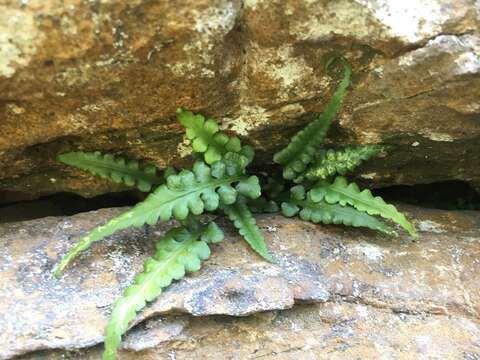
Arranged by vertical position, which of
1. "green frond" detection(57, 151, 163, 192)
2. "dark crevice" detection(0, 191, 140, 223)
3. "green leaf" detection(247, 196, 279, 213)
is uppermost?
"dark crevice" detection(0, 191, 140, 223)

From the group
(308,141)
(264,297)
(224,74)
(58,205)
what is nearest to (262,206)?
(308,141)

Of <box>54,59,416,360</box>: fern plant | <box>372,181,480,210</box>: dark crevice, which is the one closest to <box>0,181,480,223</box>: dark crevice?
<box>372,181,480,210</box>: dark crevice

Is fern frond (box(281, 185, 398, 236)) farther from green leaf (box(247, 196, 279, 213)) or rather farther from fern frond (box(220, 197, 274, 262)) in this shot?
fern frond (box(220, 197, 274, 262))

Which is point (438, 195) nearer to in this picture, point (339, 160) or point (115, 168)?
point (339, 160)

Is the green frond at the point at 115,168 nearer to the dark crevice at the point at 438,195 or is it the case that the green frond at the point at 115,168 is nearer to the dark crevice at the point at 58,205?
the dark crevice at the point at 58,205

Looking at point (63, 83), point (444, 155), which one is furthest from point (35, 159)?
point (444, 155)

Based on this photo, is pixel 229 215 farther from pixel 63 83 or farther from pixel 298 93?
pixel 63 83

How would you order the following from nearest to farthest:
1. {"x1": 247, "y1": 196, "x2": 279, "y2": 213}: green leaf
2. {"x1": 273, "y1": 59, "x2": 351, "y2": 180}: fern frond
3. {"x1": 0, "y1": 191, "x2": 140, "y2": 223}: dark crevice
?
1. {"x1": 273, "y1": 59, "x2": 351, "y2": 180}: fern frond
2. {"x1": 247, "y1": 196, "x2": 279, "y2": 213}: green leaf
3. {"x1": 0, "y1": 191, "x2": 140, "y2": 223}: dark crevice
